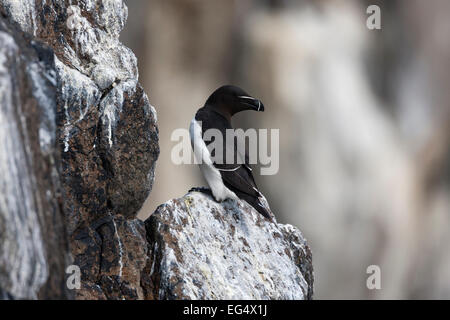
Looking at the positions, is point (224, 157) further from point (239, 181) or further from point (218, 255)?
point (218, 255)

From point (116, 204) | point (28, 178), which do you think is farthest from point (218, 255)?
point (28, 178)

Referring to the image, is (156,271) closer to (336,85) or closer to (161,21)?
(161,21)

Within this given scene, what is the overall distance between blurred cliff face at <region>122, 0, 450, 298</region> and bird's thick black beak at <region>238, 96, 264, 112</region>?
786 cm

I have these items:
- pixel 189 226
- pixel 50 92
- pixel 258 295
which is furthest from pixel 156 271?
pixel 50 92

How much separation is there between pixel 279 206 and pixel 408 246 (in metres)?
3.10

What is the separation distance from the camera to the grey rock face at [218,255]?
4.24m

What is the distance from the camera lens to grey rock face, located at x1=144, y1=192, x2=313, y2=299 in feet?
13.9

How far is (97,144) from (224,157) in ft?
3.04

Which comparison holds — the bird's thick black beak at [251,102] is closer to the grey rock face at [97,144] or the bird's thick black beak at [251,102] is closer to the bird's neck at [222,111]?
the bird's neck at [222,111]

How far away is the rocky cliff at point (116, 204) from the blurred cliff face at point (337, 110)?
7958 mm

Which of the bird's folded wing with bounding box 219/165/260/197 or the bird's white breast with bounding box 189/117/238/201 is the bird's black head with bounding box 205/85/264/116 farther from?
the bird's folded wing with bounding box 219/165/260/197

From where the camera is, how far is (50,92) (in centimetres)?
328

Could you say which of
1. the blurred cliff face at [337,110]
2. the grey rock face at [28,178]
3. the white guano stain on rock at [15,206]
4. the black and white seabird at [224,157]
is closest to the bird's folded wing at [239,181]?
the black and white seabird at [224,157]

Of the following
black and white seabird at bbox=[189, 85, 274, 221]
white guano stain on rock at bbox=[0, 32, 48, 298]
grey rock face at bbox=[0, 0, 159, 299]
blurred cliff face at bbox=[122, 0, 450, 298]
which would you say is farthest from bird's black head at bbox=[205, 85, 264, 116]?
blurred cliff face at bbox=[122, 0, 450, 298]
